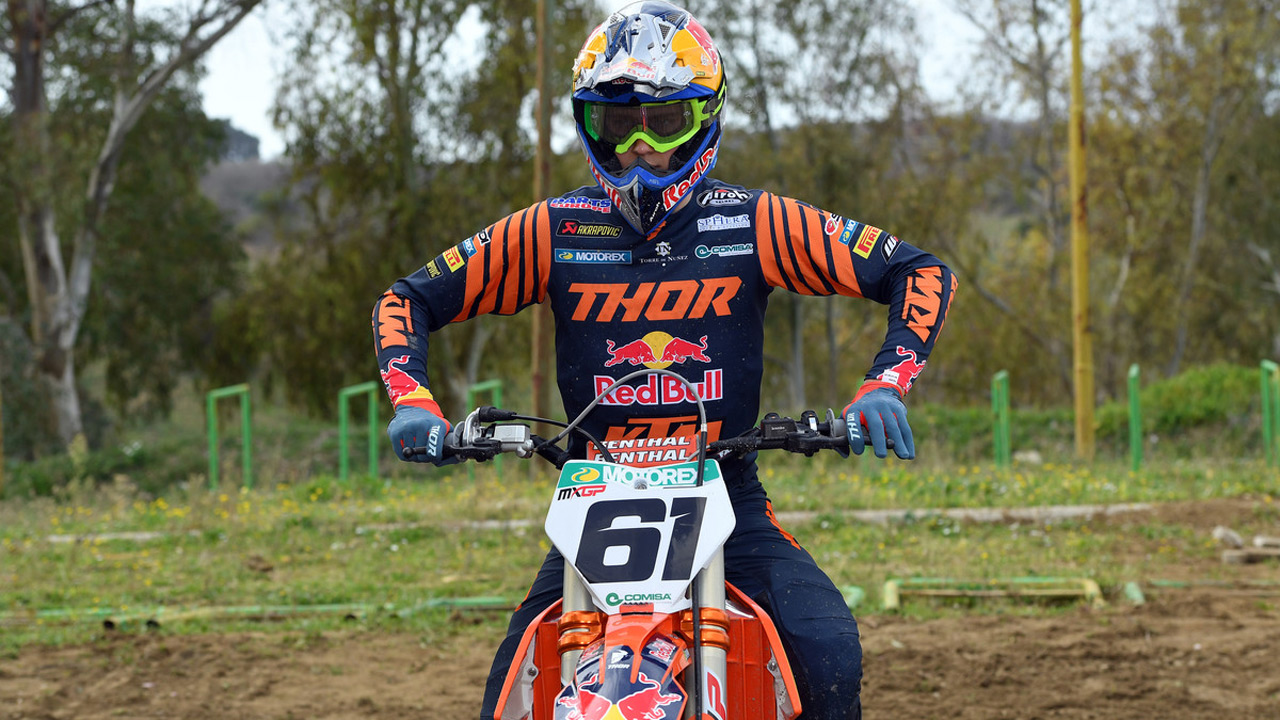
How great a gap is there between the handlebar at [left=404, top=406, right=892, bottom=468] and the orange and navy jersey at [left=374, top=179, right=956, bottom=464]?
37cm

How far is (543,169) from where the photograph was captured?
1688 centimetres

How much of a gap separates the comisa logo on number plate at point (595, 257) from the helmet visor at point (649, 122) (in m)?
0.32

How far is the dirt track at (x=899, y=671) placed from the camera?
6070 mm

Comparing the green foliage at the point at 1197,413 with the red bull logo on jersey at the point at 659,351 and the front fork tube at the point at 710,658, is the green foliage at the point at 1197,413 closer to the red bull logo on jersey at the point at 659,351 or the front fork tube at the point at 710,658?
the red bull logo on jersey at the point at 659,351

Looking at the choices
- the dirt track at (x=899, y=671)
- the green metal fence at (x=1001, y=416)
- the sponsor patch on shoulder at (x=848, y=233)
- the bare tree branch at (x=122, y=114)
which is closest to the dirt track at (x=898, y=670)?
the dirt track at (x=899, y=671)

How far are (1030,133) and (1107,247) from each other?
4154 millimetres

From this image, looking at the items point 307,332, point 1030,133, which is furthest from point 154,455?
point 1030,133

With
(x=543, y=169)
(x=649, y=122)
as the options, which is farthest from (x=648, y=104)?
(x=543, y=169)

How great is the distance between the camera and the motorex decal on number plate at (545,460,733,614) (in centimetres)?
284

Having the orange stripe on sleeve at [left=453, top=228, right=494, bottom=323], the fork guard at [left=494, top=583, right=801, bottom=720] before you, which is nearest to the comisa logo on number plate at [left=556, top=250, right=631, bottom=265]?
the orange stripe on sleeve at [left=453, top=228, right=494, bottom=323]

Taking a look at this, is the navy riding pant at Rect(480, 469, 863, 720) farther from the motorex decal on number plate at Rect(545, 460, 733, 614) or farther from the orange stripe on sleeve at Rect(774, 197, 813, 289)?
the orange stripe on sleeve at Rect(774, 197, 813, 289)

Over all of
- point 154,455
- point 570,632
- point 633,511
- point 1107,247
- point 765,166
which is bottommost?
point 154,455

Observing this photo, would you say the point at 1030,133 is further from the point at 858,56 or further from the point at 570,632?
the point at 570,632

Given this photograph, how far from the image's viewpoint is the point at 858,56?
35.2m
